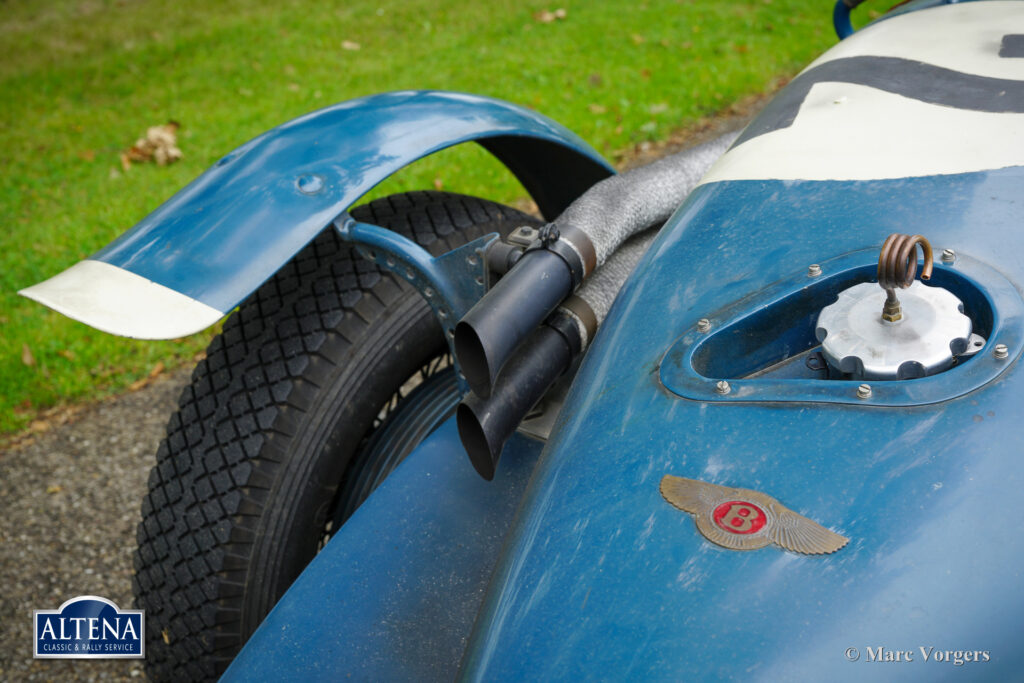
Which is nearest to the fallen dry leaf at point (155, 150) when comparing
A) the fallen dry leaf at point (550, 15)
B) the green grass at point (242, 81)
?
the green grass at point (242, 81)

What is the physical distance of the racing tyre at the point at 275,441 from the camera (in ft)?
5.77

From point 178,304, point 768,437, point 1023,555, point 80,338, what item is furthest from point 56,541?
point 1023,555

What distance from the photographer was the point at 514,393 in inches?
52.0

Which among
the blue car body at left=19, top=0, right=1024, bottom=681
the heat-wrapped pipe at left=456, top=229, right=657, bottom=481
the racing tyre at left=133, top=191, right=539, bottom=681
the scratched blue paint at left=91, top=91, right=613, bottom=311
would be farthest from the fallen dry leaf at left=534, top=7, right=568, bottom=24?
the heat-wrapped pipe at left=456, top=229, right=657, bottom=481

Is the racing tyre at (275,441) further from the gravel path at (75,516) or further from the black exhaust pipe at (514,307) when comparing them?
the gravel path at (75,516)

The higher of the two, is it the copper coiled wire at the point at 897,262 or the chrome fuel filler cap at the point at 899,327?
the copper coiled wire at the point at 897,262

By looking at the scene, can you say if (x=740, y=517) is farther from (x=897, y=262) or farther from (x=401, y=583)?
(x=401, y=583)

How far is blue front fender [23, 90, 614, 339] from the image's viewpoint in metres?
1.52

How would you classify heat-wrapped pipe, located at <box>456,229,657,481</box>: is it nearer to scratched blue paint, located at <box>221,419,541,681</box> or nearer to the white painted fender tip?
scratched blue paint, located at <box>221,419,541,681</box>

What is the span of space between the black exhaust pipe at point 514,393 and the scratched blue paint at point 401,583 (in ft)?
0.43

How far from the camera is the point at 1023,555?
2.80 ft

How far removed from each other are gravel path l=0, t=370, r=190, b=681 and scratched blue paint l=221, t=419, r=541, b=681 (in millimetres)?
1218

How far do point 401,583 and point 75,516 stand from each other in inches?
74.2

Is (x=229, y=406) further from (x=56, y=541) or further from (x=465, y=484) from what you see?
(x=56, y=541)
